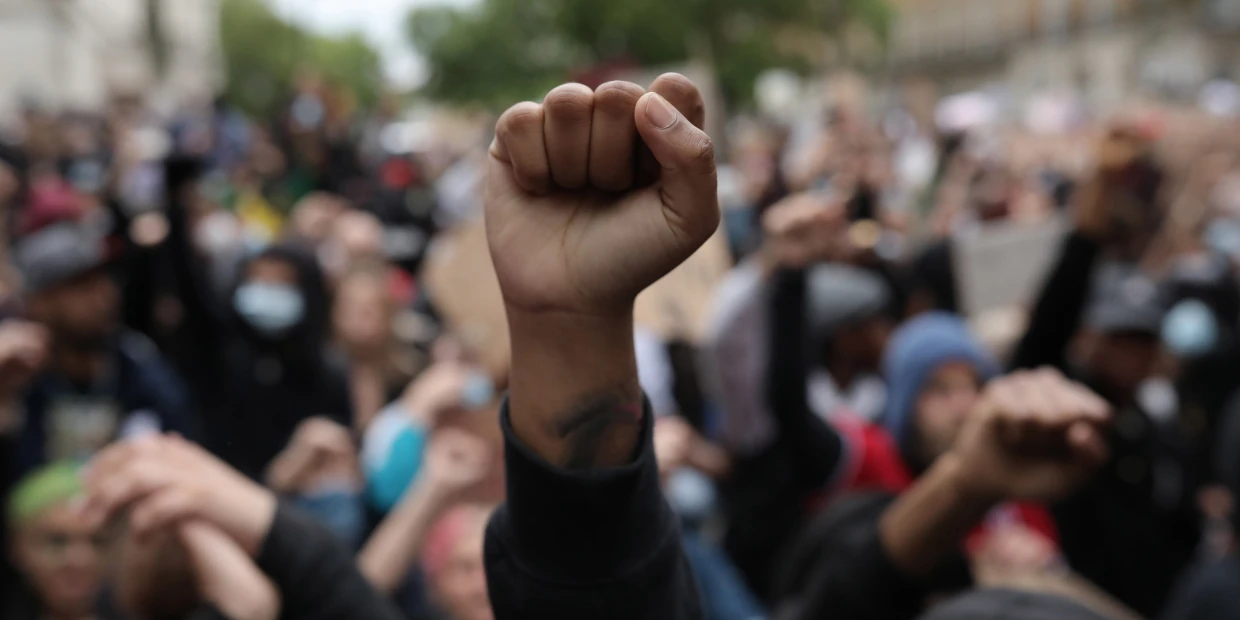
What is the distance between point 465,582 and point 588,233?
1.61m

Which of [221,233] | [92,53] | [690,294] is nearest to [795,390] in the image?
[690,294]

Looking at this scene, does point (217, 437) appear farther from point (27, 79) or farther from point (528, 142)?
point (27, 79)

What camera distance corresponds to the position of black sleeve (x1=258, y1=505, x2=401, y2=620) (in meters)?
1.81

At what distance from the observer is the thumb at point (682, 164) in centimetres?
120

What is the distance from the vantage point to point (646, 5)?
2478cm

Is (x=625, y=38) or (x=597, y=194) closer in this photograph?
(x=597, y=194)

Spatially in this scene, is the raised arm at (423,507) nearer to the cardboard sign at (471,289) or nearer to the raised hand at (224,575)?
the cardboard sign at (471,289)

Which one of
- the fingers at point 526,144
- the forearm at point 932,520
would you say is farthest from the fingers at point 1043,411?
the fingers at point 526,144

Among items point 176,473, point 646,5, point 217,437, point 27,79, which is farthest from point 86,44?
point 176,473

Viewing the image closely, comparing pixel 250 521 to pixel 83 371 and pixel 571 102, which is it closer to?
pixel 571 102

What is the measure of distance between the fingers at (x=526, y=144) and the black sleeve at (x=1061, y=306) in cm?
230

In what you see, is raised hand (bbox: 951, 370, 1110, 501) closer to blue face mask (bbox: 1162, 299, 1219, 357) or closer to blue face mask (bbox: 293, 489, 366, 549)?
blue face mask (bbox: 293, 489, 366, 549)

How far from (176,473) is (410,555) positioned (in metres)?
1.18

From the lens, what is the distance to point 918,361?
3.47m
